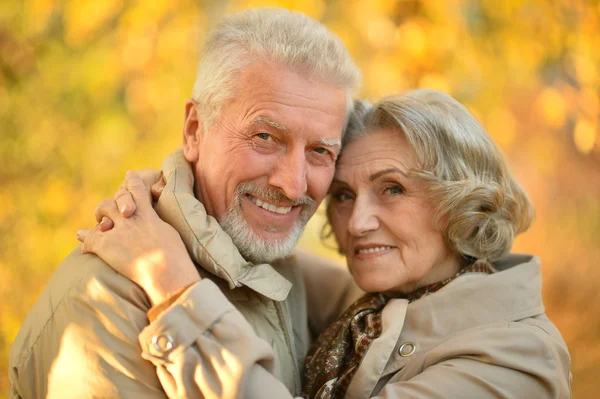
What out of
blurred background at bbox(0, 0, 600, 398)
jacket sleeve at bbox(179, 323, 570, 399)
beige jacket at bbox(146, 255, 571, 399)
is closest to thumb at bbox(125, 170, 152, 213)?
beige jacket at bbox(146, 255, 571, 399)

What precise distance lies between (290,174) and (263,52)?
474 mm

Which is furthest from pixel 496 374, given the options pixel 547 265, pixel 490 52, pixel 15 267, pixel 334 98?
pixel 547 265

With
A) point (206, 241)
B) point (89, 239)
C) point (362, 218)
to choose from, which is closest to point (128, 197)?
point (89, 239)

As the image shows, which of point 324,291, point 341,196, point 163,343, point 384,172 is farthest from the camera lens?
point 324,291

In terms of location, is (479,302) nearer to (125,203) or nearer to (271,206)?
(271,206)

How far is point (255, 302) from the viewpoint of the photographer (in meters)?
2.25

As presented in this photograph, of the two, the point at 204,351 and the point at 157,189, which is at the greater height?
the point at 157,189

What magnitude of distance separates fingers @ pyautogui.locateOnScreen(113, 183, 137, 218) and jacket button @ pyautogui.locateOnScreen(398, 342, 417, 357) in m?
1.12

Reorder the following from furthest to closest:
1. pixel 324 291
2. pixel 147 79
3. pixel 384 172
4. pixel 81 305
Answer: pixel 147 79 → pixel 324 291 → pixel 384 172 → pixel 81 305

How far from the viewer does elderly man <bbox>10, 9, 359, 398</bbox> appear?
5.87 feet

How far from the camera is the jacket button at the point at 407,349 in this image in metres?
2.19

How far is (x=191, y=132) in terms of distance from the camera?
240 cm

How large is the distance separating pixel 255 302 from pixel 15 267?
2581 millimetres

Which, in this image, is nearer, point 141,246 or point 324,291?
point 141,246
